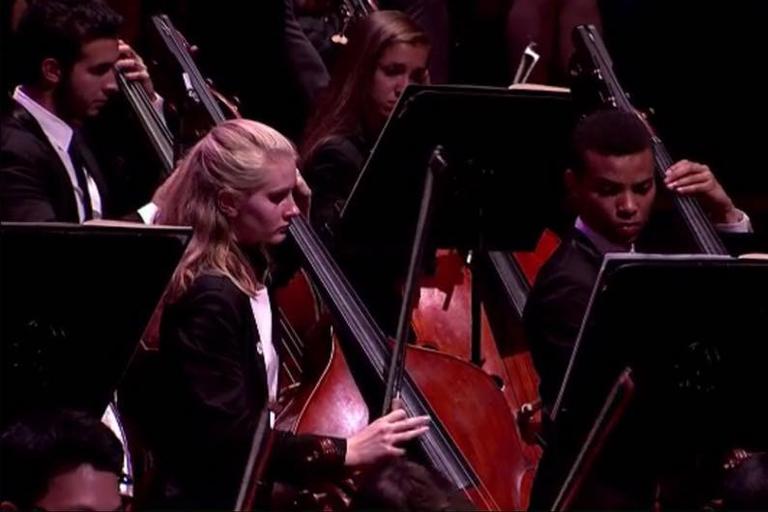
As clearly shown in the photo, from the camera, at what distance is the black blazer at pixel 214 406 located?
3.74 meters

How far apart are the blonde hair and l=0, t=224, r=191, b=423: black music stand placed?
0.62 meters

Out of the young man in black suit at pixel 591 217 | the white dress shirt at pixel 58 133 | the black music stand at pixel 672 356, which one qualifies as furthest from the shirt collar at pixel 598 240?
the white dress shirt at pixel 58 133

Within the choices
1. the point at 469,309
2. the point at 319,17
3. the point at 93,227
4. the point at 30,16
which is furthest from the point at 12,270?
the point at 319,17

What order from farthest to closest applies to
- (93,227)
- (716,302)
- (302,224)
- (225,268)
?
(302,224), (225,268), (716,302), (93,227)

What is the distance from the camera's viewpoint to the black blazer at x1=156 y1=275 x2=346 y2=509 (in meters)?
3.74

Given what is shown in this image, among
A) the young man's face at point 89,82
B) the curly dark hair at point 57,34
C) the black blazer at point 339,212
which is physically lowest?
the black blazer at point 339,212

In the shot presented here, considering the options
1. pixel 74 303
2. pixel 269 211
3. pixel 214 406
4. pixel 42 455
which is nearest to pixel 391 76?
pixel 269 211

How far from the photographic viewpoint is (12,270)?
3121 millimetres

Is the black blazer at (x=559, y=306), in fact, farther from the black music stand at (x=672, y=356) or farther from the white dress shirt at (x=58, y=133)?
the white dress shirt at (x=58, y=133)

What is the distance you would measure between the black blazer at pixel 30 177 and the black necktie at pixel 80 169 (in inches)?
3.4

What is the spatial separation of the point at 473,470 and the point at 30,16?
158 centimetres

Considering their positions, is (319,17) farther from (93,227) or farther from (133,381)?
(93,227)

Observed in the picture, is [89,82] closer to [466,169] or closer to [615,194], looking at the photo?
[466,169]

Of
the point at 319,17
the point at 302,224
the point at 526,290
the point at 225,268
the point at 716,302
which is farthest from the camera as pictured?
the point at 319,17
